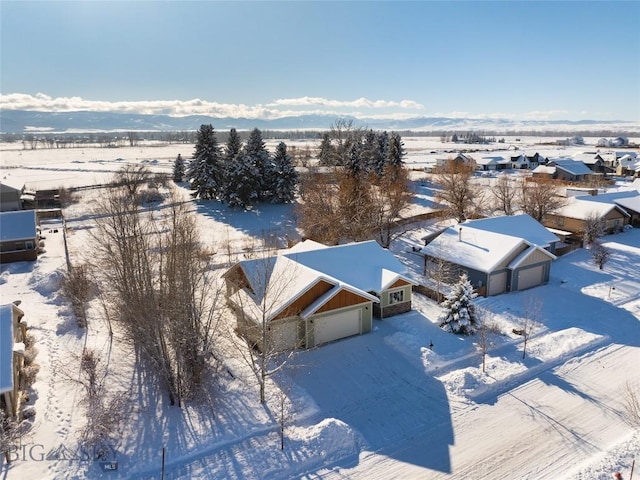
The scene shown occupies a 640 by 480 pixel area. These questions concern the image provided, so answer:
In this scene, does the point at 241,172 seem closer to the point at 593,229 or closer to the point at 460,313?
the point at 460,313

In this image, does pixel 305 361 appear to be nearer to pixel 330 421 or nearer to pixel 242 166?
pixel 330 421

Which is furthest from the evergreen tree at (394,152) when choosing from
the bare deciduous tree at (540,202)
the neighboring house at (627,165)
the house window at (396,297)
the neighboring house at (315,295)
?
the neighboring house at (627,165)

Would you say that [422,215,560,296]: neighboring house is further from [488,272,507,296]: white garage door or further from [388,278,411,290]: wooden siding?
[388,278,411,290]: wooden siding

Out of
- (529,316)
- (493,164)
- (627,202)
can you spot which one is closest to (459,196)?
(627,202)

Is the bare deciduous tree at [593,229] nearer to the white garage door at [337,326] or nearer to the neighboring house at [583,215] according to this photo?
the neighboring house at [583,215]

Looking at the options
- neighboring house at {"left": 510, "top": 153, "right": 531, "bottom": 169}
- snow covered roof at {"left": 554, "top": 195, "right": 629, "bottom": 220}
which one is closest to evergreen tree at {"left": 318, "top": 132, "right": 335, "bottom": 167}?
snow covered roof at {"left": 554, "top": 195, "right": 629, "bottom": 220}

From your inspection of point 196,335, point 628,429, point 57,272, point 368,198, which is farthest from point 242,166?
point 628,429
